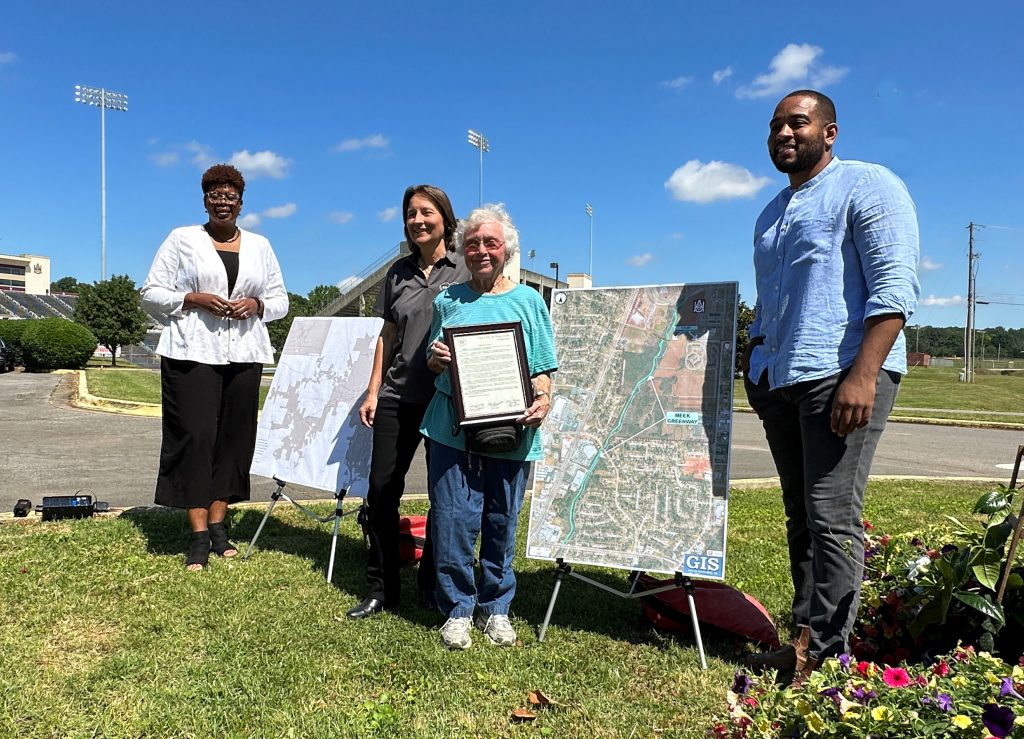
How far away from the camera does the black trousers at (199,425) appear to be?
439 centimetres

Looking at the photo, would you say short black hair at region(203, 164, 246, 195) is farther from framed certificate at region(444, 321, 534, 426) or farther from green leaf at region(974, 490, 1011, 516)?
green leaf at region(974, 490, 1011, 516)

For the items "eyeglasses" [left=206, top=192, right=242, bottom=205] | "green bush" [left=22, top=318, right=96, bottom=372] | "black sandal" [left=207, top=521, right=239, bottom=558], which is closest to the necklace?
"eyeglasses" [left=206, top=192, right=242, bottom=205]

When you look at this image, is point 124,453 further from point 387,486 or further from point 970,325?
point 970,325

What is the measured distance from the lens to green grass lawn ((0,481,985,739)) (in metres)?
2.58

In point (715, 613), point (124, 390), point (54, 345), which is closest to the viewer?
point (715, 613)

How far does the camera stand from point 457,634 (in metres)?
3.24

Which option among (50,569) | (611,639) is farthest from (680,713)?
(50,569)

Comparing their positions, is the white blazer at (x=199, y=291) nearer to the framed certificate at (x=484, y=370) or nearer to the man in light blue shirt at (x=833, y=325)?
the framed certificate at (x=484, y=370)

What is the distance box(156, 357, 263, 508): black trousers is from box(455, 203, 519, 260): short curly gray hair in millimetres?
1834

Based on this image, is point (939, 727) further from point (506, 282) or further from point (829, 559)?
point (506, 282)

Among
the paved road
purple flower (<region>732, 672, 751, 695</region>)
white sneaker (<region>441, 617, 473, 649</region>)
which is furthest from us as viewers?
the paved road

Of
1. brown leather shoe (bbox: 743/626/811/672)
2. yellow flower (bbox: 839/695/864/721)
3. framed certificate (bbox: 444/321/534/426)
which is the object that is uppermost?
framed certificate (bbox: 444/321/534/426)

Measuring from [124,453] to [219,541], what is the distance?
17.4 feet

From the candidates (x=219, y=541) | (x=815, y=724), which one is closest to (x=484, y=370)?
(x=815, y=724)
